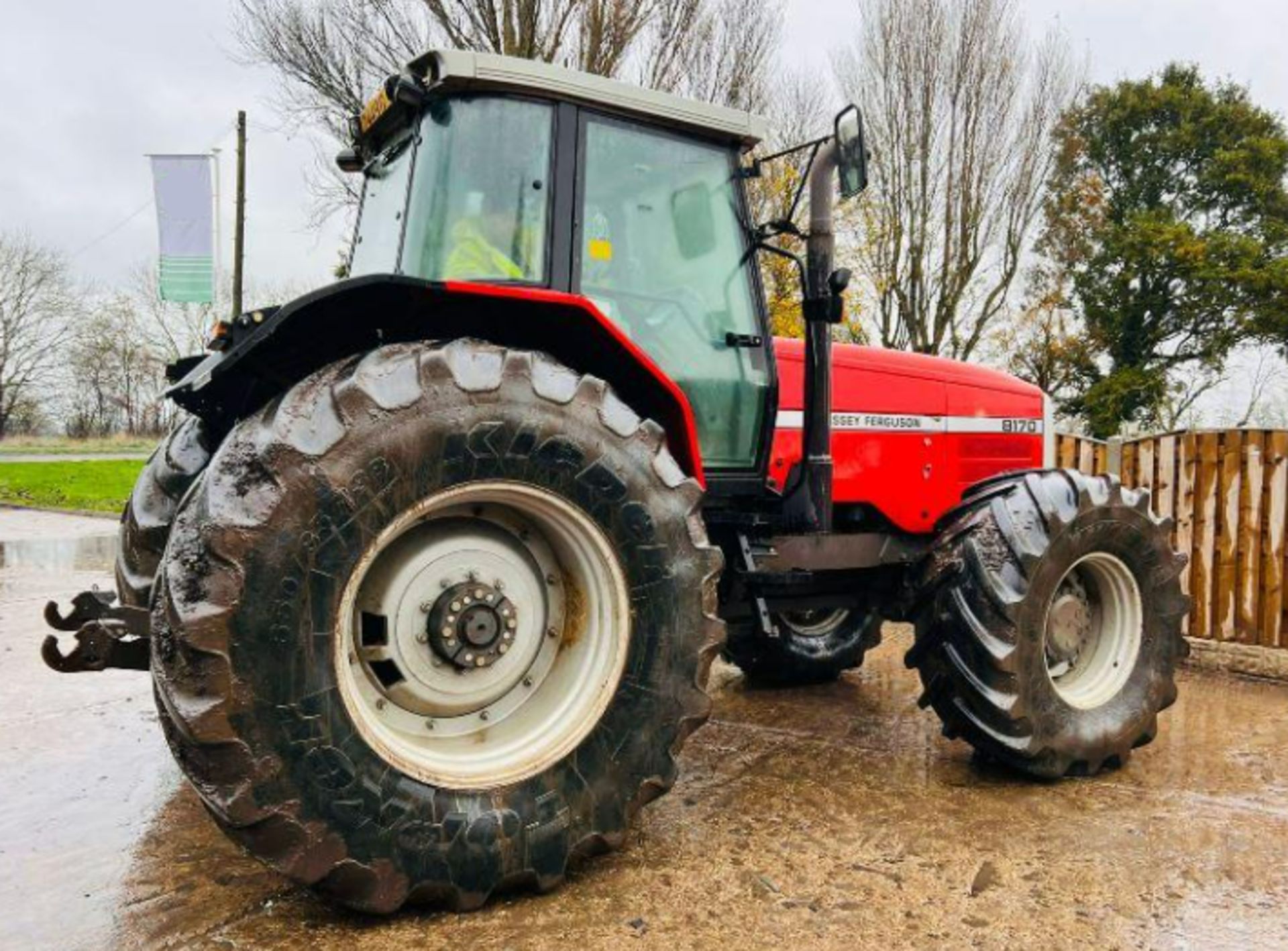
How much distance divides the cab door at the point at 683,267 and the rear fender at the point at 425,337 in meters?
0.27

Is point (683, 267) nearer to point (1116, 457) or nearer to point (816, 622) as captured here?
point (816, 622)

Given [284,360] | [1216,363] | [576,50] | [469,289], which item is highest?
[576,50]

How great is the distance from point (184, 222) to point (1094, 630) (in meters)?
14.0

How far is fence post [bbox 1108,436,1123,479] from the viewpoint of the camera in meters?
6.80

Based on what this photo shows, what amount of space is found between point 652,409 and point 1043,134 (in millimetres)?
15352

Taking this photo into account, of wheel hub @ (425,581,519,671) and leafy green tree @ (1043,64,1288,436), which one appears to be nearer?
wheel hub @ (425,581,519,671)

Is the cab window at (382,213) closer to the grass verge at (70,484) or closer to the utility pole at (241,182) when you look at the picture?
the grass verge at (70,484)

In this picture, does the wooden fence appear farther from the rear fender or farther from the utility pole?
the utility pole

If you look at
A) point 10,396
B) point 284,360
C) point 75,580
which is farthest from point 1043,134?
point 10,396

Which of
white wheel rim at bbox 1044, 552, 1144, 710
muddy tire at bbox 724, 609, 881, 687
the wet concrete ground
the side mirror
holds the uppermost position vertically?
the side mirror

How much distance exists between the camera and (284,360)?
2875 mm

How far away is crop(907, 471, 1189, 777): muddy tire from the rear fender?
114cm

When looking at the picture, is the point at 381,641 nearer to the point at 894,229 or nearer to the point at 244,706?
the point at 244,706

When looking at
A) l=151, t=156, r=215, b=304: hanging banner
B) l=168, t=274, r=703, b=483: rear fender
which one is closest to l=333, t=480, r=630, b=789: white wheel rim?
l=168, t=274, r=703, b=483: rear fender
